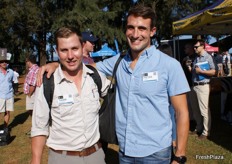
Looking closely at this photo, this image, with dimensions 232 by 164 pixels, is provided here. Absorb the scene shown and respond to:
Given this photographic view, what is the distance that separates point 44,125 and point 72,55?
0.60 metres

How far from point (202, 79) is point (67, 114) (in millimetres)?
4276

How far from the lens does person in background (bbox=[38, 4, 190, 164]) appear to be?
80.7 inches

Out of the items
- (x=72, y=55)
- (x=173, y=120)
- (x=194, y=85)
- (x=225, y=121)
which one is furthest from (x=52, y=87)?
(x=225, y=121)

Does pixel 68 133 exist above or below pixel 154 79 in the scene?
below

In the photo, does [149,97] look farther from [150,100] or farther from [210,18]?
[210,18]

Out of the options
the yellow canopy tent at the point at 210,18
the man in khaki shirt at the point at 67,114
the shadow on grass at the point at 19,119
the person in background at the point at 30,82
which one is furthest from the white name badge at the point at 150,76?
the shadow on grass at the point at 19,119

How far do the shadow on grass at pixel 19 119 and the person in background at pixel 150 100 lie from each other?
22.9 ft

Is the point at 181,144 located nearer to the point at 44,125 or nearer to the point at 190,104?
the point at 44,125

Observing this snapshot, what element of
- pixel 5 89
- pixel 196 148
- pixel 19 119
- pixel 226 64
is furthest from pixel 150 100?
pixel 226 64

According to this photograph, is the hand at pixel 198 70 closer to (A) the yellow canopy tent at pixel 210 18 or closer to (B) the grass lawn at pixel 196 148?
(A) the yellow canopy tent at pixel 210 18

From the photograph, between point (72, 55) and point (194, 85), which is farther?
point (194, 85)

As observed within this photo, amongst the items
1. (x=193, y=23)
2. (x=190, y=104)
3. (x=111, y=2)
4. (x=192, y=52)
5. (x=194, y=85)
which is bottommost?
(x=190, y=104)

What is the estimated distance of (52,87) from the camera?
2096 millimetres

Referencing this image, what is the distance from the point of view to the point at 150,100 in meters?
2.08
